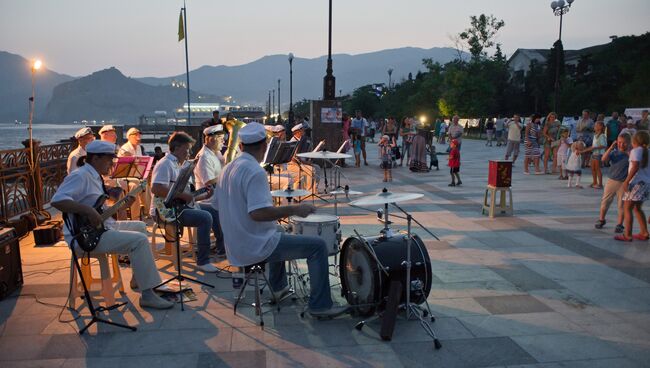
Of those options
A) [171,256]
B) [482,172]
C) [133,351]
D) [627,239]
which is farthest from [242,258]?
[482,172]

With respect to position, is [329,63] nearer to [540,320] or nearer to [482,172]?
[482,172]

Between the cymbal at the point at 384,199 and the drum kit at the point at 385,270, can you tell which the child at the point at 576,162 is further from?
the cymbal at the point at 384,199

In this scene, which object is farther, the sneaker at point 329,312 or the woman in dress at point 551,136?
the woman in dress at point 551,136

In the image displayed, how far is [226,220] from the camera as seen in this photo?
459 cm

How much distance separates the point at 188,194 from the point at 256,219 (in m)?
1.74

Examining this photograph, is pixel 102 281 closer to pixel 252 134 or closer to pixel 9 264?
pixel 9 264

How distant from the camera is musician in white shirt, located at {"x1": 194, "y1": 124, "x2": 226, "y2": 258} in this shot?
700 cm

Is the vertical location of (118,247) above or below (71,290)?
above

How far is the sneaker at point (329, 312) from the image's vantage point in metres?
4.80

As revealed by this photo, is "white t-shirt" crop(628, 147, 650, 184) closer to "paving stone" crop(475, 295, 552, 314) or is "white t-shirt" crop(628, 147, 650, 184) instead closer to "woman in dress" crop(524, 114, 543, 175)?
"paving stone" crop(475, 295, 552, 314)

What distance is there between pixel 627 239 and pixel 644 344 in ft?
13.0

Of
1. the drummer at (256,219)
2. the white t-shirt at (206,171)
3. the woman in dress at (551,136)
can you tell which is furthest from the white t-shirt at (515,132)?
the drummer at (256,219)

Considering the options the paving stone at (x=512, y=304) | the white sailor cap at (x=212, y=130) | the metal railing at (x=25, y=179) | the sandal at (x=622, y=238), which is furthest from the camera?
the metal railing at (x=25, y=179)

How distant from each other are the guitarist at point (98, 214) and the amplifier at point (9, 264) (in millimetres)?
1189
